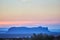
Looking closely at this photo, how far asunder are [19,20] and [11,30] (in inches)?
7.3

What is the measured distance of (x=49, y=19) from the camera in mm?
1755

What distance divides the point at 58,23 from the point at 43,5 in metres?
0.34

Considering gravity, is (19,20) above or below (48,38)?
above

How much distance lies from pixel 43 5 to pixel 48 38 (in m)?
0.49

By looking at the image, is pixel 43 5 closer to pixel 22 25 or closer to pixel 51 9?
pixel 51 9

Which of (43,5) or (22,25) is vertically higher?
(43,5)

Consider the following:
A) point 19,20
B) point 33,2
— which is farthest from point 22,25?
point 33,2

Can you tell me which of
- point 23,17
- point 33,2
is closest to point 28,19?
point 23,17

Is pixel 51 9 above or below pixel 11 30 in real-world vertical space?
above

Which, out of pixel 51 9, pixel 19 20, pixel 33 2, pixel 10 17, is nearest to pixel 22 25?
pixel 19 20

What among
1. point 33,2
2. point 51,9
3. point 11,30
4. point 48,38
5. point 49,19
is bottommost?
point 48,38

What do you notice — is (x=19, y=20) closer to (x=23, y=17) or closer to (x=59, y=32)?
(x=23, y=17)

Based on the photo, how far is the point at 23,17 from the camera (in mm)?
1769

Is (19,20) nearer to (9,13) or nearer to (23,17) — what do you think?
(23,17)
